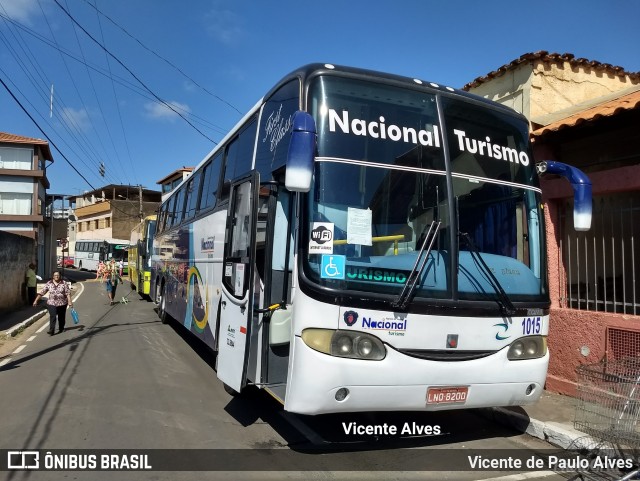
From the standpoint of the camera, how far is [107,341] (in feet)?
37.1

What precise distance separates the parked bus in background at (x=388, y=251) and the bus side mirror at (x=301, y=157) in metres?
0.01

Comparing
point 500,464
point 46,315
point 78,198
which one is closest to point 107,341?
point 46,315

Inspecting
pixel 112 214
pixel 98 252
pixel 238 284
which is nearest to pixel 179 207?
pixel 238 284

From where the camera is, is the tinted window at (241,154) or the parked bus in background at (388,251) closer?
the parked bus in background at (388,251)

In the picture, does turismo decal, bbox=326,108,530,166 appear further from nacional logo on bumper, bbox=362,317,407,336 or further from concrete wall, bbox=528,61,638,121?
concrete wall, bbox=528,61,638,121

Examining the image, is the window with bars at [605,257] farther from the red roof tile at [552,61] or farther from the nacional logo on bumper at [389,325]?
the nacional logo on bumper at [389,325]

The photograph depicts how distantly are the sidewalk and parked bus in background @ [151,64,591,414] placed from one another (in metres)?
0.98

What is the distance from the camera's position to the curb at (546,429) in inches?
207

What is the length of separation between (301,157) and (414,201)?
1.24m

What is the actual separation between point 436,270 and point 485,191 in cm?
110

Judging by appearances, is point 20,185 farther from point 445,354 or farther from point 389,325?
point 445,354

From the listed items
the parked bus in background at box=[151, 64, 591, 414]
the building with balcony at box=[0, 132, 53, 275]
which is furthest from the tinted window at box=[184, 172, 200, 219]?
the building with balcony at box=[0, 132, 53, 275]

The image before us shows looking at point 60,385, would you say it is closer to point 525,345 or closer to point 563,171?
point 525,345

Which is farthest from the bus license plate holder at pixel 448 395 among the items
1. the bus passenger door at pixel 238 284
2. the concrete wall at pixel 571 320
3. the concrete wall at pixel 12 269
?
the concrete wall at pixel 12 269
